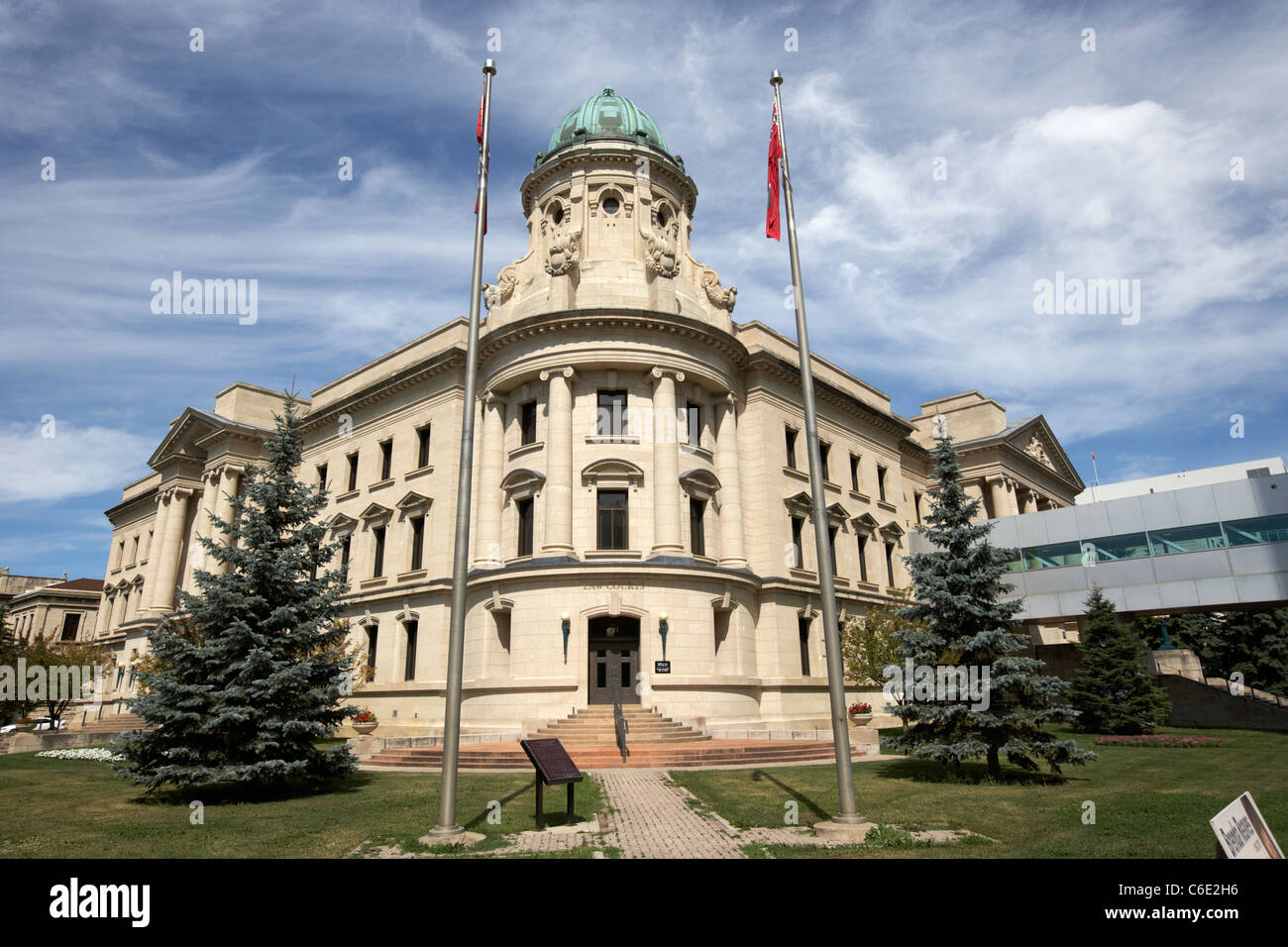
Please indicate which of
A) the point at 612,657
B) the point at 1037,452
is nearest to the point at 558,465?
the point at 612,657

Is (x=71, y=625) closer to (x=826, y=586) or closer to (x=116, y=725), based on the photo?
(x=116, y=725)

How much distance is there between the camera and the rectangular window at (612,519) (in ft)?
96.6

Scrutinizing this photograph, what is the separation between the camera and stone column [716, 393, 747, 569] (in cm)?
3128

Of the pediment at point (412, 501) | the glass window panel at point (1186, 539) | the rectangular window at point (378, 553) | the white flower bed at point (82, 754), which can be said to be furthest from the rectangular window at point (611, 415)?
the glass window panel at point (1186, 539)

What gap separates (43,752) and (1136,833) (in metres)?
36.2

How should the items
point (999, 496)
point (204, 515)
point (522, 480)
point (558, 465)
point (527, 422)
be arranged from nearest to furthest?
1. point (558, 465)
2. point (522, 480)
3. point (527, 422)
4. point (204, 515)
5. point (999, 496)

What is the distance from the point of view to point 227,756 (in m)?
15.1

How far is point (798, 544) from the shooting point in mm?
34375

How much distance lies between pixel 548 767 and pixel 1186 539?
31.2m

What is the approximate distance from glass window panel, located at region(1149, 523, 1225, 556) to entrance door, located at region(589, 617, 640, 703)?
2256cm

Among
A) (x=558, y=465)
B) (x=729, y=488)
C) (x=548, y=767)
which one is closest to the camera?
(x=548, y=767)

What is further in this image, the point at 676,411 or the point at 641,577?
the point at 676,411
